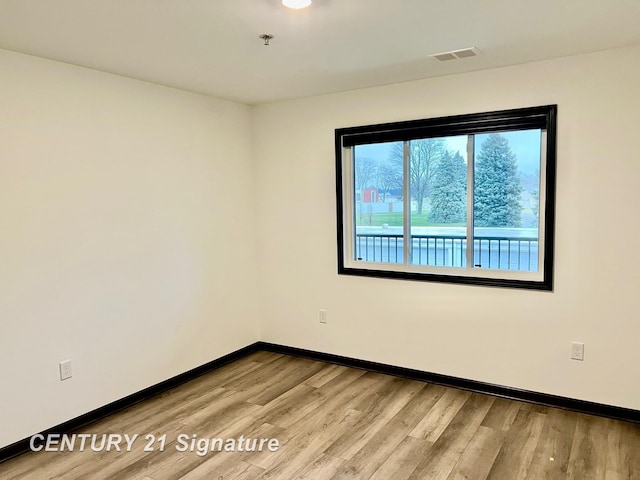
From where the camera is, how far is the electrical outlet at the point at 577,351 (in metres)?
3.13

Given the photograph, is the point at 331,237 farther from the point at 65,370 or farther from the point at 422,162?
the point at 65,370

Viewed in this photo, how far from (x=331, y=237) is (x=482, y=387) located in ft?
5.65

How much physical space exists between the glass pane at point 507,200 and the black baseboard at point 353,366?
0.91 metres

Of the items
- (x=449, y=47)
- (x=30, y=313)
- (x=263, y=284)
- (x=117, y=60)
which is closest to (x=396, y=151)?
(x=449, y=47)

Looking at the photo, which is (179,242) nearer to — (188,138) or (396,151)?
(188,138)

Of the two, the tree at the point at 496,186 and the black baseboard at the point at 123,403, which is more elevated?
the tree at the point at 496,186

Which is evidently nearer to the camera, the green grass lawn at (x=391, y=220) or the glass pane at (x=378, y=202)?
the green grass lawn at (x=391, y=220)

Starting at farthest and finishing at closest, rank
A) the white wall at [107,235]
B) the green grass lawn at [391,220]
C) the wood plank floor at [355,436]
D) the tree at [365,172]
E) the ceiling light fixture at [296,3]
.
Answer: the tree at [365,172] → the green grass lawn at [391,220] → the white wall at [107,235] → the wood plank floor at [355,436] → the ceiling light fixture at [296,3]

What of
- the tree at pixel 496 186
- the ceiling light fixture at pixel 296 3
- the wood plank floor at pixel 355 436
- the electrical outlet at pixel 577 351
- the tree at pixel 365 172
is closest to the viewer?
the ceiling light fixture at pixel 296 3

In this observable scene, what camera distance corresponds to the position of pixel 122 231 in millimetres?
3334

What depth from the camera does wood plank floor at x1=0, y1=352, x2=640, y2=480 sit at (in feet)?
8.39

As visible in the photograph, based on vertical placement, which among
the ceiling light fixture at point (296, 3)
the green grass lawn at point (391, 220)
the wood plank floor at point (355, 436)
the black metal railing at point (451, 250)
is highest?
the ceiling light fixture at point (296, 3)

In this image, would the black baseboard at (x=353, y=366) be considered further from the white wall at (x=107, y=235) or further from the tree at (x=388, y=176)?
the tree at (x=388, y=176)

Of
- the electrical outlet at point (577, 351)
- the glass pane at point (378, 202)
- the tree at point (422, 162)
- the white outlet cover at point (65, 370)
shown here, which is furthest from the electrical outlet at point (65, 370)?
the electrical outlet at point (577, 351)
